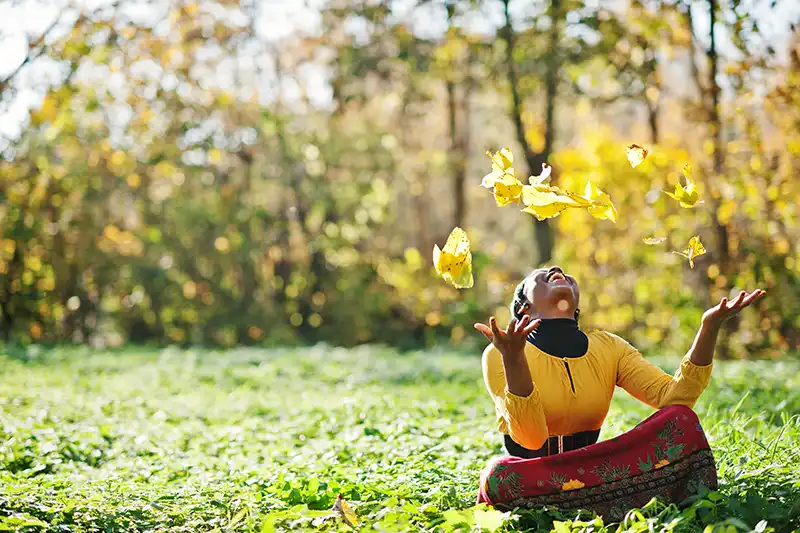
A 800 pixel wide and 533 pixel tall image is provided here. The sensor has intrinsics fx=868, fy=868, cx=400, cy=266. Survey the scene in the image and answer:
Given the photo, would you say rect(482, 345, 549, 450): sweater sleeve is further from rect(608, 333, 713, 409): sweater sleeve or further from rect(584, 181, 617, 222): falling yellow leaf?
rect(584, 181, 617, 222): falling yellow leaf

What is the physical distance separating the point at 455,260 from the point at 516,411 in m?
0.66

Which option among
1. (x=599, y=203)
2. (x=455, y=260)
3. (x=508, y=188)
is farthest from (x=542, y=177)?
(x=455, y=260)

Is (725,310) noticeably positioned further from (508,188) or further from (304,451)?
(304,451)

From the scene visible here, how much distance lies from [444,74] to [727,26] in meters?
7.31

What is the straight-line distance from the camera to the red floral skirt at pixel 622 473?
3531 millimetres

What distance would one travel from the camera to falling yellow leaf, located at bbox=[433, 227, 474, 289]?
3578 mm

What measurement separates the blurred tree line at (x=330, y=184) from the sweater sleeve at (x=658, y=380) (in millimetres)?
8189

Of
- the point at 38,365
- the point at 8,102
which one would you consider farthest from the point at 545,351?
the point at 38,365

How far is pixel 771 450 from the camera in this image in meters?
4.29

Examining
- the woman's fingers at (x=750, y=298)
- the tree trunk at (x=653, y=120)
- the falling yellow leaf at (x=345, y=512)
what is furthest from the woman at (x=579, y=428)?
the tree trunk at (x=653, y=120)

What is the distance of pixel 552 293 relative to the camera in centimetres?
365

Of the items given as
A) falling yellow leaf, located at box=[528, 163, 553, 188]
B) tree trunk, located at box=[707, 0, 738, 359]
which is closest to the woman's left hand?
falling yellow leaf, located at box=[528, 163, 553, 188]

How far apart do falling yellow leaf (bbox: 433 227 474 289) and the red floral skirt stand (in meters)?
0.80

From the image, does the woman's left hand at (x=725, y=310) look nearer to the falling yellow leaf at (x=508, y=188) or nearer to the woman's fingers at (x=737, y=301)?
the woman's fingers at (x=737, y=301)
